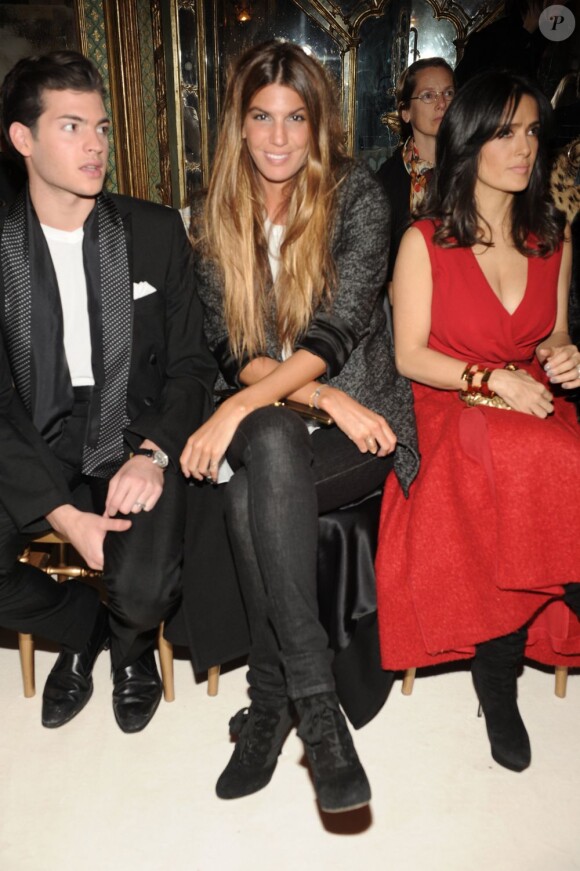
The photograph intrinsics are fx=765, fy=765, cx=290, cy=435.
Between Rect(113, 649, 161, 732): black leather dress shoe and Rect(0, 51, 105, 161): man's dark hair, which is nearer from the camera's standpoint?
Rect(0, 51, 105, 161): man's dark hair

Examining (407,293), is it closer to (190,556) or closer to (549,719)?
(190,556)

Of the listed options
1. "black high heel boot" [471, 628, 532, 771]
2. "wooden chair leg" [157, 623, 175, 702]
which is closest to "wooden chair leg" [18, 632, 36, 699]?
"wooden chair leg" [157, 623, 175, 702]

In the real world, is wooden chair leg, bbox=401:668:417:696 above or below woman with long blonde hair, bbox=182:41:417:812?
below

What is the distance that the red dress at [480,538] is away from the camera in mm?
1754

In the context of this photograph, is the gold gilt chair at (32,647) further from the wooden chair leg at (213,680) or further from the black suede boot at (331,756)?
the black suede boot at (331,756)

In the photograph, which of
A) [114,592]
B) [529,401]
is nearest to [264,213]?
[529,401]

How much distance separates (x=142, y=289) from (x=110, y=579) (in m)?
0.75

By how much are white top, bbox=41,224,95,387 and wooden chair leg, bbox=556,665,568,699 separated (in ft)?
4.94

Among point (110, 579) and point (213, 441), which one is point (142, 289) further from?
point (110, 579)

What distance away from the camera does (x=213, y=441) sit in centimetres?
184

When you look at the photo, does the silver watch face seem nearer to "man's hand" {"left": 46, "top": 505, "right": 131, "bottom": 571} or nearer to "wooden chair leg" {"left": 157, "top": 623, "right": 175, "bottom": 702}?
"man's hand" {"left": 46, "top": 505, "right": 131, "bottom": 571}

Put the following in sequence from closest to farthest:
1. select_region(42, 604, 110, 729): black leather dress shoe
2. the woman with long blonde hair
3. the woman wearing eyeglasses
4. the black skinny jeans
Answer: the black skinny jeans → the woman with long blonde hair → select_region(42, 604, 110, 729): black leather dress shoe → the woman wearing eyeglasses

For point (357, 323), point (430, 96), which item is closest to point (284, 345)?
point (357, 323)

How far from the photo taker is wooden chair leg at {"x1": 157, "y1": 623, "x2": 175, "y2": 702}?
204cm
